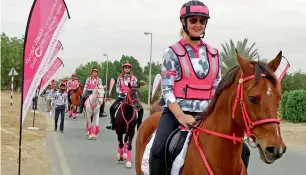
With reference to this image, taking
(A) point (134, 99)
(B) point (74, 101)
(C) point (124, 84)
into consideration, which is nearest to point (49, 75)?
(C) point (124, 84)

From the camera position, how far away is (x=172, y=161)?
461 centimetres

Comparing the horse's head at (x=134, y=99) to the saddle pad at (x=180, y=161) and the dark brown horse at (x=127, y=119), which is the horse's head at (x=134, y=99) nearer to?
the dark brown horse at (x=127, y=119)

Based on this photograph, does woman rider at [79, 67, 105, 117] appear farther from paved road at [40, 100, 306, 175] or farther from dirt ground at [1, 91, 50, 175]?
dirt ground at [1, 91, 50, 175]

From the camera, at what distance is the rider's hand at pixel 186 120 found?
14.5ft

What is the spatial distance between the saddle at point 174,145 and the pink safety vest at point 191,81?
379 millimetres

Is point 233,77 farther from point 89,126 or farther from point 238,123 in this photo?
point 89,126

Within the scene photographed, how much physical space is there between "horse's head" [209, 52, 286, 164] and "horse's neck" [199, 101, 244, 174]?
12 cm

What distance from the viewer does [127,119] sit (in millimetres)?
12352

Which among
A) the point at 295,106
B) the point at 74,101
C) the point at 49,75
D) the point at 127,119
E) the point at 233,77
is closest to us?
the point at 233,77

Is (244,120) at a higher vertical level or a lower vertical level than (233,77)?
lower

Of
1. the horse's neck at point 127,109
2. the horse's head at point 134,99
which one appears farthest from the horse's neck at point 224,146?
the horse's neck at point 127,109

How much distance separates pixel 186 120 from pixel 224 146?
20.4 inches

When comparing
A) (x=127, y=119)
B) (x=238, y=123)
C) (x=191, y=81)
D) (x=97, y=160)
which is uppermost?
(x=191, y=81)

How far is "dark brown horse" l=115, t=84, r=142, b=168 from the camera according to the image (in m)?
12.0
